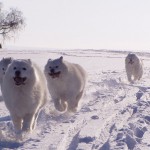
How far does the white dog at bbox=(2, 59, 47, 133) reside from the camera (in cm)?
591

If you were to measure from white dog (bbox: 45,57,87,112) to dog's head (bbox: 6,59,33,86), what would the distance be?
172 centimetres

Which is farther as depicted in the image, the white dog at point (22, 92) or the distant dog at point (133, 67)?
the distant dog at point (133, 67)

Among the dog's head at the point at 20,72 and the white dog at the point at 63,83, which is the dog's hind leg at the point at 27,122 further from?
the white dog at the point at 63,83

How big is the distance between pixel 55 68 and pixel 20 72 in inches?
76.7

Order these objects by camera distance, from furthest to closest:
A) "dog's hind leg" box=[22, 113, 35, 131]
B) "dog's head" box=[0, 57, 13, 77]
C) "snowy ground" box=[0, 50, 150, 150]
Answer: "dog's head" box=[0, 57, 13, 77]
"dog's hind leg" box=[22, 113, 35, 131]
"snowy ground" box=[0, 50, 150, 150]

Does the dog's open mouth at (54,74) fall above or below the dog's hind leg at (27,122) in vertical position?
above

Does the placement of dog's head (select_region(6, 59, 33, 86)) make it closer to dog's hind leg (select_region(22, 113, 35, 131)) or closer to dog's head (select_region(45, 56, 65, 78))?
dog's hind leg (select_region(22, 113, 35, 131))

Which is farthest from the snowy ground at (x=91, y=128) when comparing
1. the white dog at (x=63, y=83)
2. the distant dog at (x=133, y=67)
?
the distant dog at (x=133, y=67)

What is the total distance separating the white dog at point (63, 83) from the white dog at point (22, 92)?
1549mm

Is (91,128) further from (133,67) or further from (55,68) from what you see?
(133,67)

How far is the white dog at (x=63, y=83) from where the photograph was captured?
307 inches

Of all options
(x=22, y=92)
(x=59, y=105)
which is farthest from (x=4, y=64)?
(x=22, y=92)

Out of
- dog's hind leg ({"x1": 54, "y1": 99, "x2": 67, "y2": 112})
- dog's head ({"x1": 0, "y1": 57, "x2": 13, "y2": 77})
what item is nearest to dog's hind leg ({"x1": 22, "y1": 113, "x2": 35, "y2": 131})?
dog's hind leg ({"x1": 54, "y1": 99, "x2": 67, "y2": 112})

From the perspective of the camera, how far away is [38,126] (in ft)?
21.8
